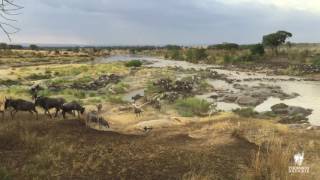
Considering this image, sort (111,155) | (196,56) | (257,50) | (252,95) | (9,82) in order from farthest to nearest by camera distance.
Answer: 1. (196,56)
2. (257,50)
3. (9,82)
4. (252,95)
5. (111,155)

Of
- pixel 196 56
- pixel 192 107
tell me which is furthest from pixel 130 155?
pixel 196 56

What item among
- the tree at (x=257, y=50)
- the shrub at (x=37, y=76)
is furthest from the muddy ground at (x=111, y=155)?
the tree at (x=257, y=50)

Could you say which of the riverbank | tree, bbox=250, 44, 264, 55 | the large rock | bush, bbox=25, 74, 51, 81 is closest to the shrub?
bush, bbox=25, 74, 51, 81

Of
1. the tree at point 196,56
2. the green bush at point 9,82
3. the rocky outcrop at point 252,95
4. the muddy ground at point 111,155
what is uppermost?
the muddy ground at point 111,155

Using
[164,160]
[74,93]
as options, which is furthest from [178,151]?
[74,93]

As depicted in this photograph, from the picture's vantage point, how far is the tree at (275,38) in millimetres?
97500

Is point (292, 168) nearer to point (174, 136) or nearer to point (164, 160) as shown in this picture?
point (164, 160)

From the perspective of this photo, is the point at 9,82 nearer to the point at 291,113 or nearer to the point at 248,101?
the point at 248,101

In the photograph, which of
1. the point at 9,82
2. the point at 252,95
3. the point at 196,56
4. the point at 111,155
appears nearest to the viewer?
the point at 111,155

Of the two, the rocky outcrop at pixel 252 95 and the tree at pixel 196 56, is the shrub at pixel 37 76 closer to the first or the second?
the rocky outcrop at pixel 252 95

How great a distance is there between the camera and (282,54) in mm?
95625

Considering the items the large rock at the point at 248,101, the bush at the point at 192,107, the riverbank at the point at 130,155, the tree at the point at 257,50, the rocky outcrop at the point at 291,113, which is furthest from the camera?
the tree at the point at 257,50

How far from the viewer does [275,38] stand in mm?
97188

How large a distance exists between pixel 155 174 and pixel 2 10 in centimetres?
427
